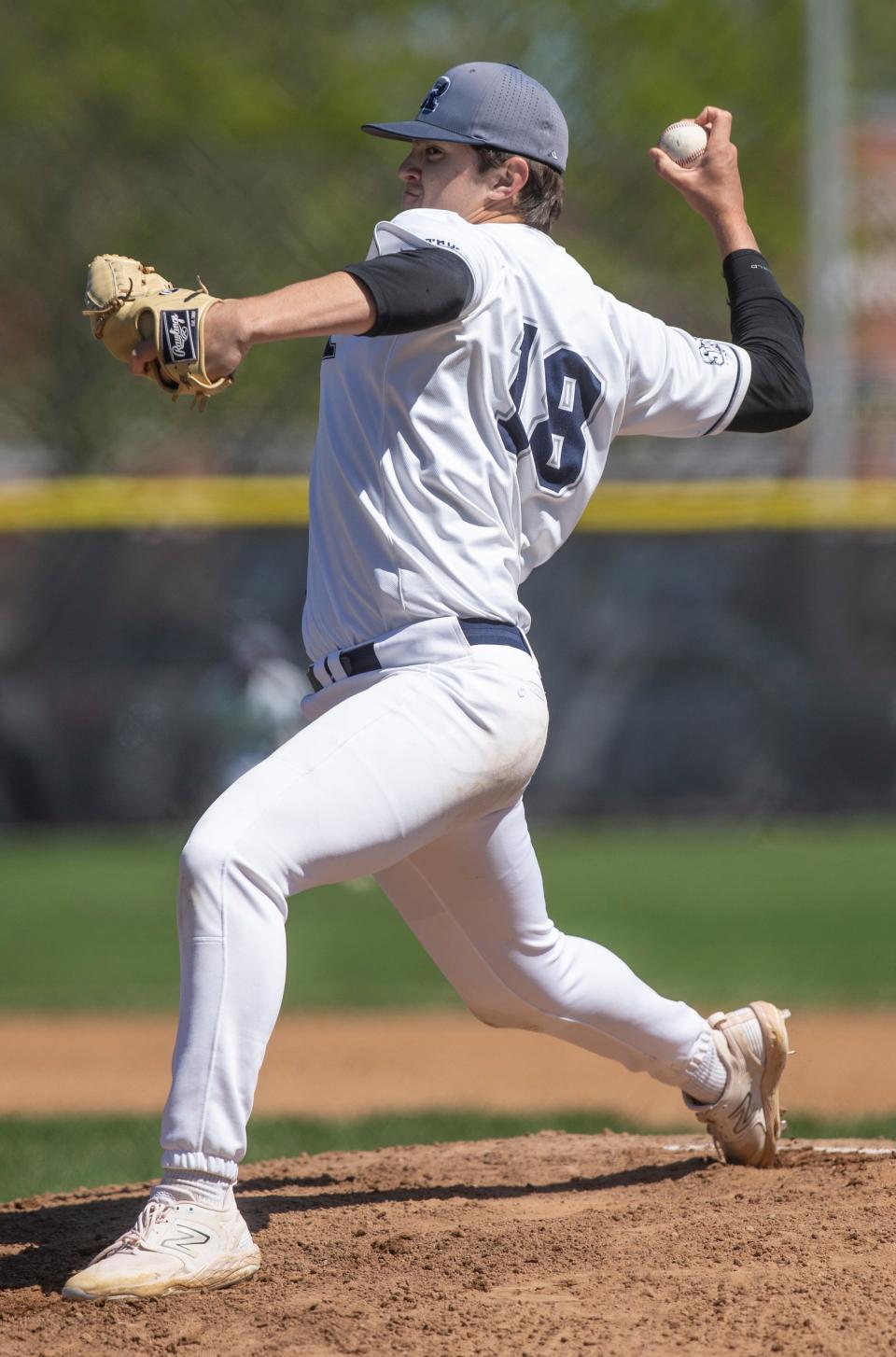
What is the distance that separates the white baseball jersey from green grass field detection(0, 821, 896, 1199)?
78.6 inches

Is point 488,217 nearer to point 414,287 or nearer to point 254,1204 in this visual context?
point 414,287

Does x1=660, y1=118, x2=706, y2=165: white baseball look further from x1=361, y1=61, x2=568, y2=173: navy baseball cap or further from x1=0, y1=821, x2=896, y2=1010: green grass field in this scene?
x1=0, y1=821, x2=896, y2=1010: green grass field

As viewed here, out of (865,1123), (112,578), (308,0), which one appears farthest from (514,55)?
(865,1123)

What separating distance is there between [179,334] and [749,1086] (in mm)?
1660

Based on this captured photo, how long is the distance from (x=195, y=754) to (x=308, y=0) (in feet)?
34.6

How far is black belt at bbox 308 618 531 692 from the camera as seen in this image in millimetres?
2451

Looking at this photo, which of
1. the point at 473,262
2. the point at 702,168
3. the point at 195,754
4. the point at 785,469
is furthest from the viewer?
the point at 785,469

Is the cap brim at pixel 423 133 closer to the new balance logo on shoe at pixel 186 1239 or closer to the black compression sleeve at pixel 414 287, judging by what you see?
the black compression sleeve at pixel 414 287

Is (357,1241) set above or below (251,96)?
Result: below

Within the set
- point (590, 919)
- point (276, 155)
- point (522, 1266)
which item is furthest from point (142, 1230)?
point (276, 155)

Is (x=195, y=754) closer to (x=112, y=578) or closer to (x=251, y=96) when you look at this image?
(x=112, y=578)

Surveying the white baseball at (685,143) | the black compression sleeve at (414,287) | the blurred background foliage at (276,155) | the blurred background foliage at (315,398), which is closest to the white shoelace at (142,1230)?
the black compression sleeve at (414,287)

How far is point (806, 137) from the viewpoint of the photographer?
1673 centimetres

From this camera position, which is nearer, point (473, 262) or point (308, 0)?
point (473, 262)
